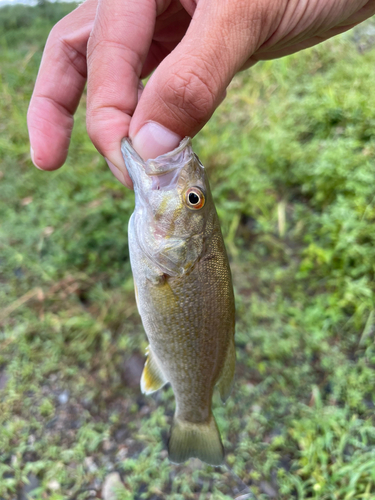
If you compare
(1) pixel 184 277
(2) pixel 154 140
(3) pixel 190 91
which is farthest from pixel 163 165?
(1) pixel 184 277

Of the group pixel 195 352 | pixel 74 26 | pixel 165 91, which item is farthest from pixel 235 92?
pixel 195 352

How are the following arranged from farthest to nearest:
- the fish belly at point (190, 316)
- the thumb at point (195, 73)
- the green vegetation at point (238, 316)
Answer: the green vegetation at point (238, 316) < the fish belly at point (190, 316) < the thumb at point (195, 73)

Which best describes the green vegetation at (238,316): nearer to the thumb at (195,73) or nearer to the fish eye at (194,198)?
the fish eye at (194,198)

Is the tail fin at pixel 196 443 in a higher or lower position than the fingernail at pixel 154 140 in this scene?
lower

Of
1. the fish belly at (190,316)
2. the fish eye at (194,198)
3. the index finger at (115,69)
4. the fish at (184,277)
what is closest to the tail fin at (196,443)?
the fish at (184,277)

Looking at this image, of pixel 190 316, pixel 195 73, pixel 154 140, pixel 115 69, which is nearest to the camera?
pixel 195 73

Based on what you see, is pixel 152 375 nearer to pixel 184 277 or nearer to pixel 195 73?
pixel 184 277

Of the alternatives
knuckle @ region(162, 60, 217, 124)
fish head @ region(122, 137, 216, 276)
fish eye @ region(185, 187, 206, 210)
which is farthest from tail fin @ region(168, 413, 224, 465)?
knuckle @ region(162, 60, 217, 124)
